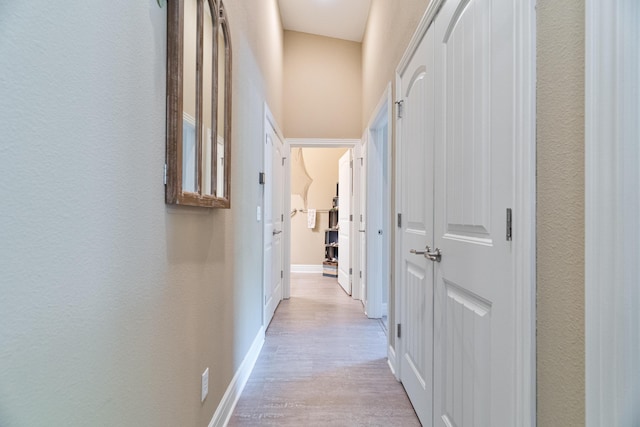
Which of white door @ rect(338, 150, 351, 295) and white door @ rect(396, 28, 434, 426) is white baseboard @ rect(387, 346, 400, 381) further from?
white door @ rect(338, 150, 351, 295)

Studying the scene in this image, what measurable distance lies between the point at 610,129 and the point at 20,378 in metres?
1.14

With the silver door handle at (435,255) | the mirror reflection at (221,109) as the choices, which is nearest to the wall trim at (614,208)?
the silver door handle at (435,255)

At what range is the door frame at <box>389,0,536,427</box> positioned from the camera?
0.90 meters

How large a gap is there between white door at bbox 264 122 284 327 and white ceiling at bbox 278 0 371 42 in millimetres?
1491

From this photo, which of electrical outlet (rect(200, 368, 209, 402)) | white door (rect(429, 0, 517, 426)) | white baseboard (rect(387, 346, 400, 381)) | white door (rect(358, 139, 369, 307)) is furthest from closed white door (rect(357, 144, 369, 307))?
electrical outlet (rect(200, 368, 209, 402))

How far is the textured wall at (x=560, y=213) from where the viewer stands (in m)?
0.75

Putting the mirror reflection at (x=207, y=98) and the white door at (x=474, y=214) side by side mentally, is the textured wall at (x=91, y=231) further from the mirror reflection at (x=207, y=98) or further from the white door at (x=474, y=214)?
the white door at (x=474, y=214)

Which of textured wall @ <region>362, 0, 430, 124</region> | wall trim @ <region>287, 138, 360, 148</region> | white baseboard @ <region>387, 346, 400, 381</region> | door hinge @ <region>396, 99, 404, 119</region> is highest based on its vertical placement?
textured wall @ <region>362, 0, 430, 124</region>

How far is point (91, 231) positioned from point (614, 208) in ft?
3.48

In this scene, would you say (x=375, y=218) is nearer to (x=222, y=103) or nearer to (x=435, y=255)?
(x=435, y=255)

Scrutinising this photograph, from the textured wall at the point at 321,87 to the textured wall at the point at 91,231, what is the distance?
3.15 m

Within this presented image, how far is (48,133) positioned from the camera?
62cm

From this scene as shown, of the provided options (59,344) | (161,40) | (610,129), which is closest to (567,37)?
(610,129)

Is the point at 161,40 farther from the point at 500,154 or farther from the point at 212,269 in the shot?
the point at 500,154
